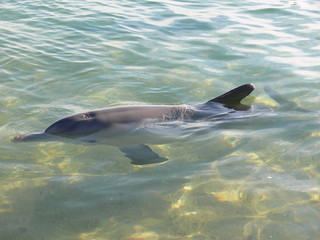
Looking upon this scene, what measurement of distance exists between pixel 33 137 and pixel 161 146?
5.97ft

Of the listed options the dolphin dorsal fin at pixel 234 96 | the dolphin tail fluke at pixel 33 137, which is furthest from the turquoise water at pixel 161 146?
the dolphin dorsal fin at pixel 234 96

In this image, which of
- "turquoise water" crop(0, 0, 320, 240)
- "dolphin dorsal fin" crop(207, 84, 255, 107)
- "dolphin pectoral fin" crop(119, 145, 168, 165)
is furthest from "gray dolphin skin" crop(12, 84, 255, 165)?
"dolphin dorsal fin" crop(207, 84, 255, 107)

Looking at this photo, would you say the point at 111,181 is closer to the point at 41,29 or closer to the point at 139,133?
the point at 139,133

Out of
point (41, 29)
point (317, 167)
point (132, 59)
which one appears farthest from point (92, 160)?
point (41, 29)

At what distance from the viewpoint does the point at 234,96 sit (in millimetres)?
6992

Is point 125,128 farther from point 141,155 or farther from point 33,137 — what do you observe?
point 33,137

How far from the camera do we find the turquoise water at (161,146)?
4332mm

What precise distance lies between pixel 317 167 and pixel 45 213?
335 cm

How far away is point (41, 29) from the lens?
Answer: 12.3 meters

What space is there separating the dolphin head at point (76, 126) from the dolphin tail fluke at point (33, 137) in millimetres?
101

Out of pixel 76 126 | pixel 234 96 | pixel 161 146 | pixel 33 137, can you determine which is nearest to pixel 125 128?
pixel 161 146

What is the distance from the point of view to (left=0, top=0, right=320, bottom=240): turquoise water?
14.2 ft

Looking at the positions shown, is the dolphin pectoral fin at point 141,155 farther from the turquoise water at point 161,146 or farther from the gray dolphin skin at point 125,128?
the turquoise water at point 161,146

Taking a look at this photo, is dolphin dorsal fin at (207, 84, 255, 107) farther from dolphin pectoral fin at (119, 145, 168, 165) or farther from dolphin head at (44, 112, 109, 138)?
dolphin head at (44, 112, 109, 138)
